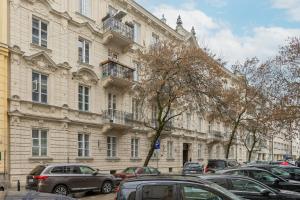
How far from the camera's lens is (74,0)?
2947 cm

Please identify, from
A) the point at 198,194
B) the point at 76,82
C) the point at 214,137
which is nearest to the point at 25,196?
the point at 198,194

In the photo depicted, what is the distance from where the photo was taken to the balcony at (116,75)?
3209 cm

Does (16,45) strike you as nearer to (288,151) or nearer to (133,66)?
(133,66)

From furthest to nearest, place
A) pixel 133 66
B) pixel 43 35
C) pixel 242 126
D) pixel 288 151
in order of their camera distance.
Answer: pixel 288 151
pixel 242 126
pixel 133 66
pixel 43 35

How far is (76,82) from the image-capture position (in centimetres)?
2947

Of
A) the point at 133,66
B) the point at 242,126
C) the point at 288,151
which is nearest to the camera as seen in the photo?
the point at 133,66

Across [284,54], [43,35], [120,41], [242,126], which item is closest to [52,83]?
[43,35]

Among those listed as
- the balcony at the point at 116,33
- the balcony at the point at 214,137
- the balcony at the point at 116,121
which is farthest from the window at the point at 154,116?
the balcony at the point at 214,137

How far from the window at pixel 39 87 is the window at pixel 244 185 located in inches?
670

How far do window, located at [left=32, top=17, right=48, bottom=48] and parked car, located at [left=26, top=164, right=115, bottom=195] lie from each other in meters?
9.93

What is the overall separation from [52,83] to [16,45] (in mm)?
3902

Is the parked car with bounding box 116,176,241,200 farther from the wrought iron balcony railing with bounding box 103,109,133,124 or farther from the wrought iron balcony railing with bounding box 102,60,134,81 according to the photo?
the wrought iron balcony railing with bounding box 102,60,134,81

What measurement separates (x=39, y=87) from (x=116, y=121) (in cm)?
862

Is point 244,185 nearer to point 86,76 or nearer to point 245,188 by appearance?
point 245,188
